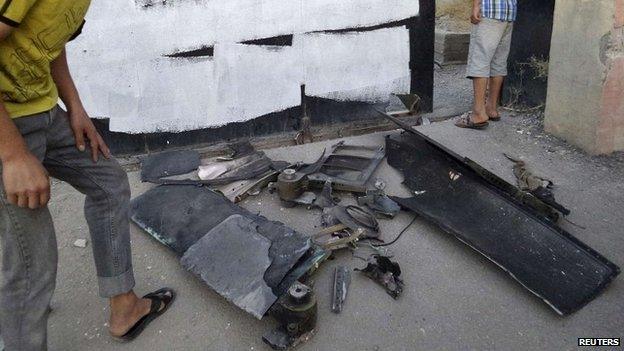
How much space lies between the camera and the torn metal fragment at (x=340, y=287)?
2.46m

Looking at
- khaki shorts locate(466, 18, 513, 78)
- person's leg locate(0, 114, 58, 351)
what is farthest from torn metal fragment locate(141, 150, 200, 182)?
khaki shorts locate(466, 18, 513, 78)

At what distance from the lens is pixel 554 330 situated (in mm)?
2285

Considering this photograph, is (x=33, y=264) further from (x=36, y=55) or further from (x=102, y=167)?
(x=36, y=55)

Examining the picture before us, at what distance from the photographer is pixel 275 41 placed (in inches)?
176

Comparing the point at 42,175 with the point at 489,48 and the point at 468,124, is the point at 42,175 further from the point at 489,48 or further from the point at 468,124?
the point at 489,48

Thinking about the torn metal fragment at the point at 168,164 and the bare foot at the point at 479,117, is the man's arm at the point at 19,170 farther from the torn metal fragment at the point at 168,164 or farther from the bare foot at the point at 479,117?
the bare foot at the point at 479,117

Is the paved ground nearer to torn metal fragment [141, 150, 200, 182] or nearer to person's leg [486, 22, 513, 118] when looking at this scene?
torn metal fragment [141, 150, 200, 182]

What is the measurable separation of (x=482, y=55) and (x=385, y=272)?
2.93 m

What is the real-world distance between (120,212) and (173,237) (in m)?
0.83

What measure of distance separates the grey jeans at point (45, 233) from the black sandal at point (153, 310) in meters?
0.26

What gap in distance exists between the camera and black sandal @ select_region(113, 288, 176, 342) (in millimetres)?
2299

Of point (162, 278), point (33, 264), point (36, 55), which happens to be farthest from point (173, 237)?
point (36, 55)
